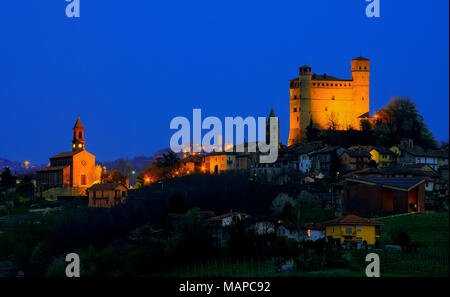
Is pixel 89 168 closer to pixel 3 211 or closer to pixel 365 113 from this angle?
pixel 3 211

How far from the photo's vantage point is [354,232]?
4544cm

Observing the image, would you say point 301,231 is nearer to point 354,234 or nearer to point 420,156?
point 354,234

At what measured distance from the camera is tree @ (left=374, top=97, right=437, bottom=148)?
85519 millimetres

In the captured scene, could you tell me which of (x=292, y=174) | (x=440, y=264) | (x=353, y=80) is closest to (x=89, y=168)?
(x=292, y=174)

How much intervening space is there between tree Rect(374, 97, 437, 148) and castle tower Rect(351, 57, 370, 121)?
18.7 feet

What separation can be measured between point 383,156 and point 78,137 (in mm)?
37166

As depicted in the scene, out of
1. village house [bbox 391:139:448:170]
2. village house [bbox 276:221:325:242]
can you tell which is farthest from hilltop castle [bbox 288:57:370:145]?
village house [bbox 276:221:325:242]

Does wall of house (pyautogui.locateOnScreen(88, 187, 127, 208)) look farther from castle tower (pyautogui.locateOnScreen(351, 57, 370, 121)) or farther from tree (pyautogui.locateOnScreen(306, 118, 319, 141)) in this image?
castle tower (pyautogui.locateOnScreen(351, 57, 370, 121))

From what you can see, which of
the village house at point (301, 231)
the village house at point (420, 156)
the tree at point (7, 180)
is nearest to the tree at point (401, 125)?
the village house at point (420, 156)

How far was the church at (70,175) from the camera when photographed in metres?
85.8

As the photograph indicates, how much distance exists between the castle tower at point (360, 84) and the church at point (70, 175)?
29.8m

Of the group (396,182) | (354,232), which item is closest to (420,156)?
(396,182)

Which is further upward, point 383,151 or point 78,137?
point 78,137
